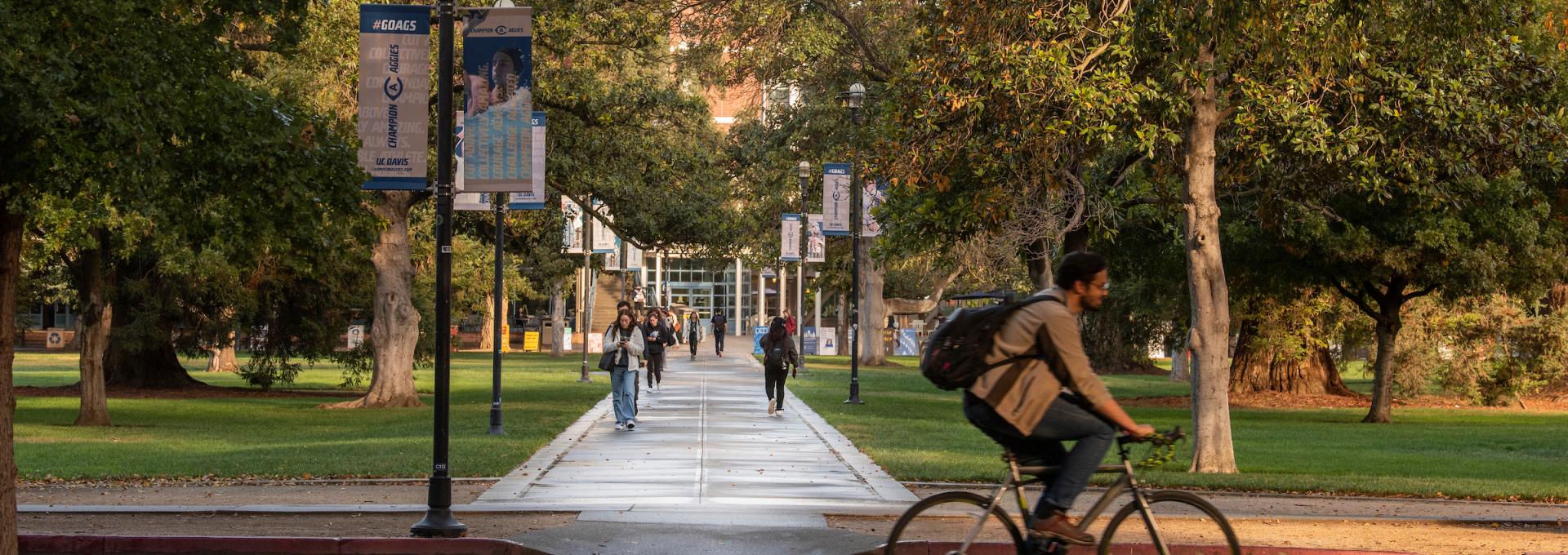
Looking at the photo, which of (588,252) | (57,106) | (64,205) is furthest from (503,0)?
(588,252)

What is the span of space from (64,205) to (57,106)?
13.3m

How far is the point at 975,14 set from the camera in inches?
712

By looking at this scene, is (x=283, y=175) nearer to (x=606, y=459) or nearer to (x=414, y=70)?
(x=414, y=70)

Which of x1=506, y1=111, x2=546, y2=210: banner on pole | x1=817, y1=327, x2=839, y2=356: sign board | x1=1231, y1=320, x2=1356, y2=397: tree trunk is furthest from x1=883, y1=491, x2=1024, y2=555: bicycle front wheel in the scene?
x1=817, y1=327, x2=839, y2=356: sign board

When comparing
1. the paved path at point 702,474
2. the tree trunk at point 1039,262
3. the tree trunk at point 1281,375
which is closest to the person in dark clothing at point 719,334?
the tree trunk at point 1281,375

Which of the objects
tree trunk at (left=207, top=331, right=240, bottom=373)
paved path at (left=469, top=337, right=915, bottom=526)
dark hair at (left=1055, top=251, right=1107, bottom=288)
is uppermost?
dark hair at (left=1055, top=251, right=1107, bottom=288)

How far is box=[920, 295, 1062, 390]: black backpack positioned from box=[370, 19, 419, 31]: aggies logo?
24.2 feet

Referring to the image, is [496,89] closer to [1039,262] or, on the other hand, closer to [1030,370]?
[1030,370]

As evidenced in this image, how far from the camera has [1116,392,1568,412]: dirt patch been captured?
1435 inches

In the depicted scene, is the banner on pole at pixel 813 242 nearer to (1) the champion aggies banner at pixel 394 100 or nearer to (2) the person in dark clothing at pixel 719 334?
(2) the person in dark clothing at pixel 719 334

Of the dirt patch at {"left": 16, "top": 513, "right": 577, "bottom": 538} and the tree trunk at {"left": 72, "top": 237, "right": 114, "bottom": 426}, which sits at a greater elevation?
the tree trunk at {"left": 72, "top": 237, "right": 114, "bottom": 426}

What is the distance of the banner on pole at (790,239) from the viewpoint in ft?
152

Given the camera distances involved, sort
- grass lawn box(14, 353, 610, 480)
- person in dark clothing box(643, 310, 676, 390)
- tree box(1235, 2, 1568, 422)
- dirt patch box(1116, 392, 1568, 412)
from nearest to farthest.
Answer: grass lawn box(14, 353, 610, 480) < tree box(1235, 2, 1568, 422) < person in dark clothing box(643, 310, 676, 390) < dirt patch box(1116, 392, 1568, 412)

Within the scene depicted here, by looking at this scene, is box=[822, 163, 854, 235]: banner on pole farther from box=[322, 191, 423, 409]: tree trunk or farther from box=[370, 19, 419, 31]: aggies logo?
box=[370, 19, 419, 31]: aggies logo
